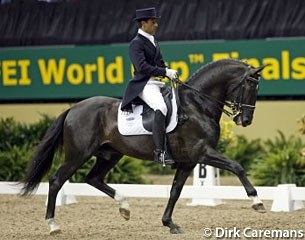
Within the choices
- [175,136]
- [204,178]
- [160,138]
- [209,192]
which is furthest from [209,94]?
[204,178]

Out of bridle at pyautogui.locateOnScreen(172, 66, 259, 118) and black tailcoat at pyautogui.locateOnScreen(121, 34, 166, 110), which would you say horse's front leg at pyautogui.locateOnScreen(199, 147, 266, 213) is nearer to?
bridle at pyautogui.locateOnScreen(172, 66, 259, 118)

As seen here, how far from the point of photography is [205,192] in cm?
1255

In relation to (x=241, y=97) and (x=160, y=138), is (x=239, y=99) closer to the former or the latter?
(x=241, y=97)

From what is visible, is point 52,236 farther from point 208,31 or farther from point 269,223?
point 208,31

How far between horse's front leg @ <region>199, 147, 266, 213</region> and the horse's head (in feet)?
1.67

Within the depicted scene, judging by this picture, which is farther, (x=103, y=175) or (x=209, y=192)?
(x=209, y=192)

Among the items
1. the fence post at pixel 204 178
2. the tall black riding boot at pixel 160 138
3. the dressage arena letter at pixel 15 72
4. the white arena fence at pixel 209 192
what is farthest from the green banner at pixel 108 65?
the tall black riding boot at pixel 160 138

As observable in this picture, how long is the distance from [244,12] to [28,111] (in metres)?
5.02

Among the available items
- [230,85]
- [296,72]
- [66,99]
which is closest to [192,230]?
[230,85]

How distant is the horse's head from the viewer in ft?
31.9

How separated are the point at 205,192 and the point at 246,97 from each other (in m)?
3.10

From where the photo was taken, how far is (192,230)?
402 inches

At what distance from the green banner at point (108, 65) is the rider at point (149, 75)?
19.4ft

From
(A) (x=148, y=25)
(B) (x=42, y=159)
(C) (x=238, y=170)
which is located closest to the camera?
(C) (x=238, y=170)
